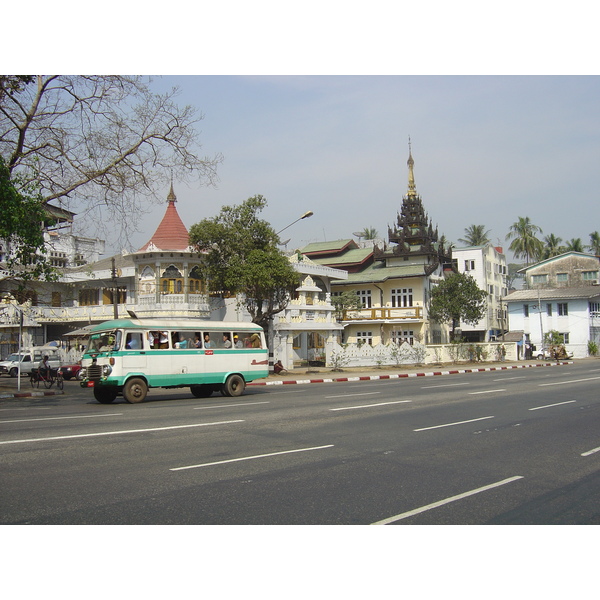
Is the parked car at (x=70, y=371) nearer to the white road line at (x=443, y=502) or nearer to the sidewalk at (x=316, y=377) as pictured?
the sidewalk at (x=316, y=377)

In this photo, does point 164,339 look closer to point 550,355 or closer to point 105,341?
point 105,341

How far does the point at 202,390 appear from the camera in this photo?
20.3 m

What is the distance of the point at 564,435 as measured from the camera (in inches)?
420

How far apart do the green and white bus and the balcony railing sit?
32667 mm

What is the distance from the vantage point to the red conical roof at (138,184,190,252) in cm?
3575

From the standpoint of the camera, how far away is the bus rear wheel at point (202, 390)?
20.1 meters

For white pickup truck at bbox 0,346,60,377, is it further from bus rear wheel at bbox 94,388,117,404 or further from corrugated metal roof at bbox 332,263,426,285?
corrugated metal roof at bbox 332,263,426,285

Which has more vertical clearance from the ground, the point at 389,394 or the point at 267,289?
the point at 267,289

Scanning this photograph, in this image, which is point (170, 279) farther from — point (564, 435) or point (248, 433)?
point (564, 435)

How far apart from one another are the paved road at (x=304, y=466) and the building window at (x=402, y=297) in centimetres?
3912

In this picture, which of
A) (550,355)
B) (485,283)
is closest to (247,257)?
(550,355)

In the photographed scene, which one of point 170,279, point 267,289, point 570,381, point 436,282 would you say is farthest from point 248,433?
point 436,282

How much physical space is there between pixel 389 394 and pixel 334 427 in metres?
8.02

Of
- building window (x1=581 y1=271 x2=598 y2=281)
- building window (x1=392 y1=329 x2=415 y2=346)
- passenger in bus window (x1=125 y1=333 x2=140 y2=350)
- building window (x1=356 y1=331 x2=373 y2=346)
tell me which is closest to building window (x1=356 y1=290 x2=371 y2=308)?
building window (x1=356 y1=331 x2=373 y2=346)
